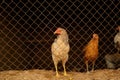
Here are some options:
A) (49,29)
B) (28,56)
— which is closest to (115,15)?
(49,29)

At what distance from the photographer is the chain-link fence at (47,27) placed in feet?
21.5

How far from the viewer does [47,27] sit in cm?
749

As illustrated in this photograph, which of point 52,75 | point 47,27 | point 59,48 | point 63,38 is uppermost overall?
point 47,27

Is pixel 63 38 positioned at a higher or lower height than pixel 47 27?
lower

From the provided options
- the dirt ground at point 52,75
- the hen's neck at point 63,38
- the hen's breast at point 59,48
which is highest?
the hen's neck at point 63,38

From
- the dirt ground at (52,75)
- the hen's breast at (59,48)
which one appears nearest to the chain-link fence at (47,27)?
the dirt ground at (52,75)

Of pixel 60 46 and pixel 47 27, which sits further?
pixel 47 27

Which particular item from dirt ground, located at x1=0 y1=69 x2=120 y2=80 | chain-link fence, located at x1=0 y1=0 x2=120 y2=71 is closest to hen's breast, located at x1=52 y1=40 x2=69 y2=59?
dirt ground, located at x1=0 y1=69 x2=120 y2=80

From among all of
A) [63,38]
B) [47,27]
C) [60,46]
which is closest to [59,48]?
[60,46]

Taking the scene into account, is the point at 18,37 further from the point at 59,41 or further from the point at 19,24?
the point at 59,41

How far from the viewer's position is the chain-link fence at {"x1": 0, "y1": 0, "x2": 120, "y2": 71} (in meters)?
6.55

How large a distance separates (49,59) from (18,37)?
823 mm

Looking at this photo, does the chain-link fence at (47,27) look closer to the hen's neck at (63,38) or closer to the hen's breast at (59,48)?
the hen's neck at (63,38)

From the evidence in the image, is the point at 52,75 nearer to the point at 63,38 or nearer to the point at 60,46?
the point at 60,46
